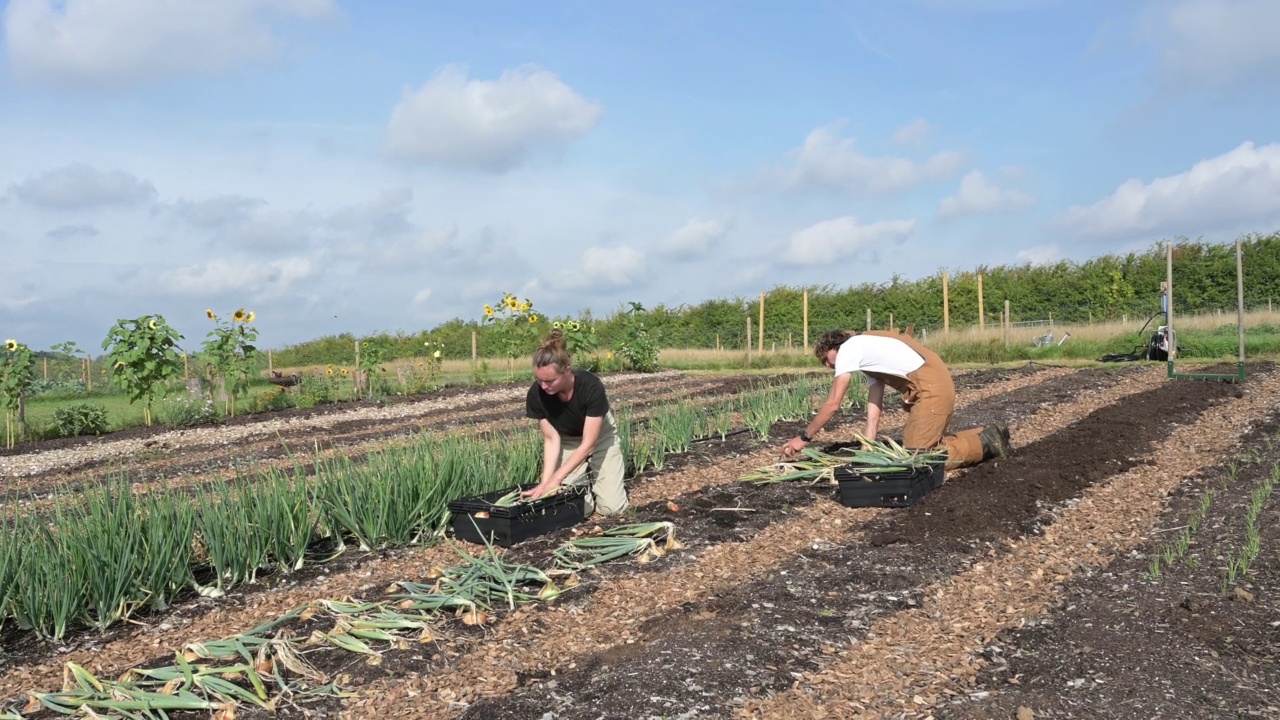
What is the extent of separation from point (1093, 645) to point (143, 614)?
3.85 metres

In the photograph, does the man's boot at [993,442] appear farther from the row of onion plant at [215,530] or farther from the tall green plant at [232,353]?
the tall green plant at [232,353]

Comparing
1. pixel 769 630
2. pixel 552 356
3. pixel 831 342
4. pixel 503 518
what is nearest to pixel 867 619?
pixel 769 630

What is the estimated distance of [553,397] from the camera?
5105mm

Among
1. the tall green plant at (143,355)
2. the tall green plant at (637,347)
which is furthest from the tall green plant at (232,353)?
the tall green plant at (637,347)

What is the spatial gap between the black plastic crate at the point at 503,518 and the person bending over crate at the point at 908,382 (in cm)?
166

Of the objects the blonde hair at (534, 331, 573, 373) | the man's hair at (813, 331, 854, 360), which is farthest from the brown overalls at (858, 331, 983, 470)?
the blonde hair at (534, 331, 573, 373)

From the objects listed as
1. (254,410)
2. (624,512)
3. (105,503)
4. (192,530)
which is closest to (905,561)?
(624,512)

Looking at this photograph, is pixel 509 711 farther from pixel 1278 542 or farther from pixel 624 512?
pixel 1278 542

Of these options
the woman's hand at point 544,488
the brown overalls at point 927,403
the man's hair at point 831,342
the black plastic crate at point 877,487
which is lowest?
the black plastic crate at point 877,487

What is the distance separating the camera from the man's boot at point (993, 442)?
6.43 metres

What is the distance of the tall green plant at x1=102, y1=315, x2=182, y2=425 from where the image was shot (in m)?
11.2

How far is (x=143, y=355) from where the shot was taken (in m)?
11.2

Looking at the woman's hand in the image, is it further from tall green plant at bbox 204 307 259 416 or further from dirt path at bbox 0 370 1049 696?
tall green plant at bbox 204 307 259 416

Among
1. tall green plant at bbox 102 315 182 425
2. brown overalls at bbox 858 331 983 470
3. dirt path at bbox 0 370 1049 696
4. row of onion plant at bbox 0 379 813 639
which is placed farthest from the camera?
tall green plant at bbox 102 315 182 425
